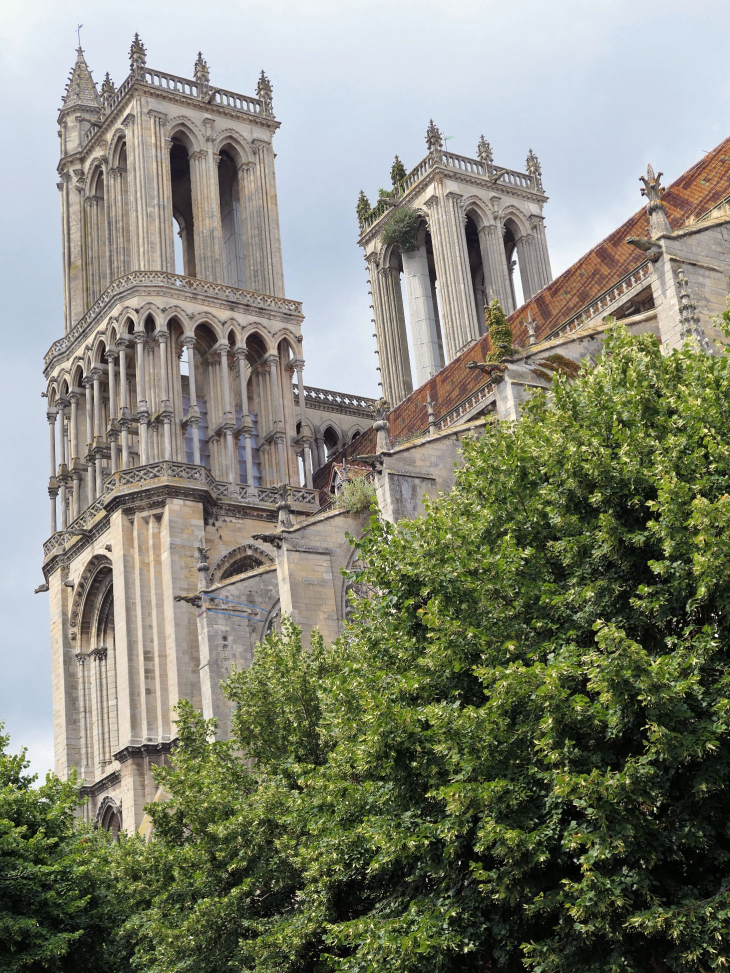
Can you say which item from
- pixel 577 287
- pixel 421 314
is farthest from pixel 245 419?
pixel 421 314

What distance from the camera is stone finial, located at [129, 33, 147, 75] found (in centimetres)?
4212

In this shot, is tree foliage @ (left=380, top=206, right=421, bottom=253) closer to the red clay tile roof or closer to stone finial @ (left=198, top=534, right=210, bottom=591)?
the red clay tile roof

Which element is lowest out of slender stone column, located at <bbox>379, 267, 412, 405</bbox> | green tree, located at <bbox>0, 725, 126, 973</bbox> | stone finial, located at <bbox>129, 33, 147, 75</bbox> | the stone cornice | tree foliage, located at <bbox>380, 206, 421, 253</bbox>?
green tree, located at <bbox>0, 725, 126, 973</bbox>

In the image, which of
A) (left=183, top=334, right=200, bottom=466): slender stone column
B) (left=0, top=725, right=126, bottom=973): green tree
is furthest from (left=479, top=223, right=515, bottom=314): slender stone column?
(left=0, top=725, right=126, bottom=973): green tree

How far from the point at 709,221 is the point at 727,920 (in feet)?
46.4

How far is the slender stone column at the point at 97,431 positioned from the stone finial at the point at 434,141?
15366mm

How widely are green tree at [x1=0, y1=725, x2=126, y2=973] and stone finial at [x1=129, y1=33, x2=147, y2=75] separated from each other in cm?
2587

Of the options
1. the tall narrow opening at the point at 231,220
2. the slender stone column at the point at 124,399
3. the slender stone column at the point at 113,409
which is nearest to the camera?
the slender stone column at the point at 124,399

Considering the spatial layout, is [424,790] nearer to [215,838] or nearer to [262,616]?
[215,838]

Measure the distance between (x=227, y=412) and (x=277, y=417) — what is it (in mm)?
1690

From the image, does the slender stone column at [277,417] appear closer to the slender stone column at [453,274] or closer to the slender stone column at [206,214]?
the slender stone column at [206,214]

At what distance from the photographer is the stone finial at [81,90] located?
4662 centimetres

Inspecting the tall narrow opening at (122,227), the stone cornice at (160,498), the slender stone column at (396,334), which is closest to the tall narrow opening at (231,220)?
the tall narrow opening at (122,227)

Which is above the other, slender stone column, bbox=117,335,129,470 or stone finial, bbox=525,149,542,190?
stone finial, bbox=525,149,542,190
